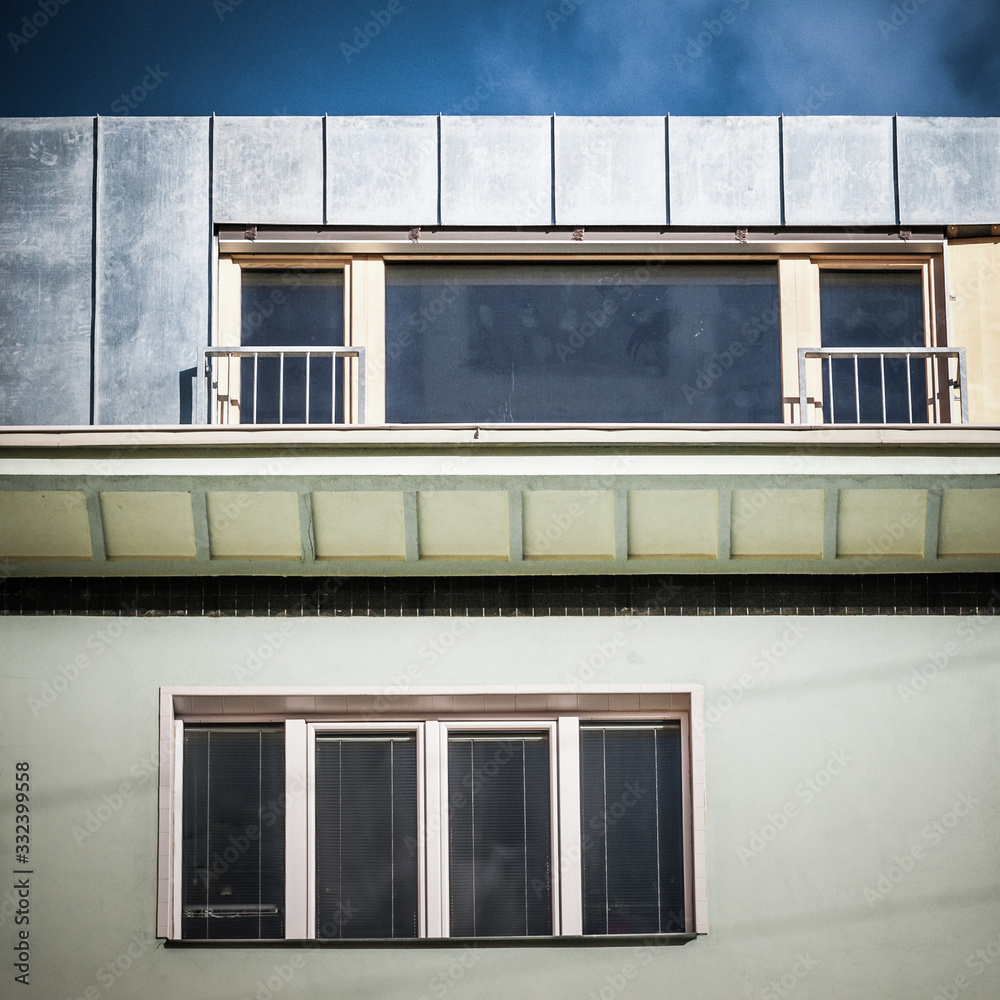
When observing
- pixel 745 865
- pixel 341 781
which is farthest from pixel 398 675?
pixel 745 865

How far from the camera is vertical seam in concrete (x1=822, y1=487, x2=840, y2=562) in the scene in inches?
289

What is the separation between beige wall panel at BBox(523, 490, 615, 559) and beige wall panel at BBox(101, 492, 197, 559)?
2.10m

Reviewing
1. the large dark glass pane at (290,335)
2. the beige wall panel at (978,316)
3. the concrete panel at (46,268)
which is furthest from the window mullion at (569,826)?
the concrete panel at (46,268)

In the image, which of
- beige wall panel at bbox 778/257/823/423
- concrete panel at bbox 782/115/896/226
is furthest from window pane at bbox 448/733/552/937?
concrete panel at bbox 782/115/896/226

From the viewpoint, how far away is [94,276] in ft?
27.6

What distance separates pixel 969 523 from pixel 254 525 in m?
4.42

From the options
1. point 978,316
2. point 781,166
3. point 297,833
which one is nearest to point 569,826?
point 297,833

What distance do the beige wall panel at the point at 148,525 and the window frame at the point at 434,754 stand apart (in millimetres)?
883

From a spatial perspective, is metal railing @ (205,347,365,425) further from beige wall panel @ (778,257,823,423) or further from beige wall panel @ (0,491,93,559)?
beige wall panel @ (778,257,823,423)

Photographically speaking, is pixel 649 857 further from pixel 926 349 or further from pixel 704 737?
pixel 926 349

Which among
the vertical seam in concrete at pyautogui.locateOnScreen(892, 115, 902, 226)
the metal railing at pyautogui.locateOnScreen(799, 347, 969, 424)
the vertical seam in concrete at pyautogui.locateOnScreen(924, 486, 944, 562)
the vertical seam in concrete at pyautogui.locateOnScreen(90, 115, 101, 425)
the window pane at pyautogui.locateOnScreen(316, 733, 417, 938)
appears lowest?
the window pane at pyautogui.locateOnScreen(316, 733, 417, 938)

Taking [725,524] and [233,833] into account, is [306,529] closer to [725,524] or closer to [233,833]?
[233,833]

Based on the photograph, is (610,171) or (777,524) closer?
(777,524)

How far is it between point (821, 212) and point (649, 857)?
467 cm
